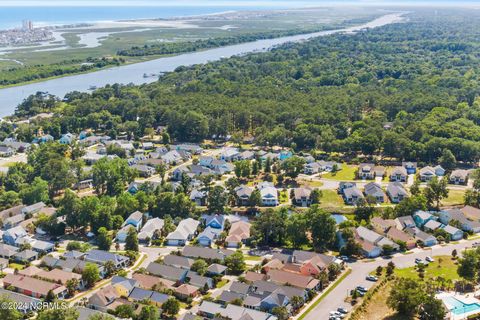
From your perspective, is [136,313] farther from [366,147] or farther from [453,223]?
[366,147]

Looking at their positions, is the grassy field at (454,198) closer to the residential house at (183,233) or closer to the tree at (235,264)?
the tree at (235,264)

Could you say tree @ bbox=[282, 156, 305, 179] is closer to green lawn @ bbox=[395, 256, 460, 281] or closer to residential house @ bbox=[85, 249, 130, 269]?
green lawn @ bbox=[395, 256, 460, 281]

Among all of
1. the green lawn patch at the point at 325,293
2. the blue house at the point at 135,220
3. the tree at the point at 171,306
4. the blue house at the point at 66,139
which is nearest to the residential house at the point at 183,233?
the blue house at the point at 135,220

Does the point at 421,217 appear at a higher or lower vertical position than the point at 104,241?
lower

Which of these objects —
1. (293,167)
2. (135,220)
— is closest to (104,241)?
(135,220)

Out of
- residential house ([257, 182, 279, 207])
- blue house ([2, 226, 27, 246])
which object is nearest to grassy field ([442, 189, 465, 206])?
residential house ([257, 182, 279, 207])

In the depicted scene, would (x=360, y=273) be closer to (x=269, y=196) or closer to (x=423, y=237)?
(x=423, y=237)
